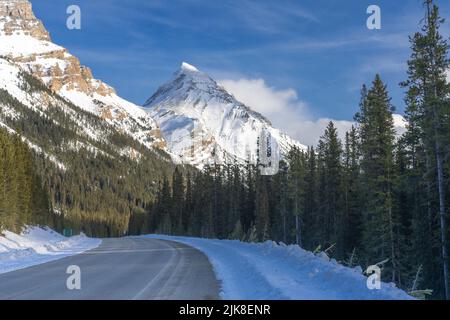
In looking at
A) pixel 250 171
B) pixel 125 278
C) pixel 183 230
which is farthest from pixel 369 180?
pixel 183 230

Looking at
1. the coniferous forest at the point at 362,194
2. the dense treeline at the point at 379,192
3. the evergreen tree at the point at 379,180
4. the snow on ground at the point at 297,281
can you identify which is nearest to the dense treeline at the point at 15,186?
the coniferous forest at the point at 362,194

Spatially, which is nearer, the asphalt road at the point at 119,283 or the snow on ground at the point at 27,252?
the asphalt road at the point at 119,283

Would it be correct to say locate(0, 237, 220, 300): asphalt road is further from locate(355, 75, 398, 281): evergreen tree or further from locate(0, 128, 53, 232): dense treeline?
locate(0, 128, 53, 232): dense treeline

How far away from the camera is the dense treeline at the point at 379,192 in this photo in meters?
28.1

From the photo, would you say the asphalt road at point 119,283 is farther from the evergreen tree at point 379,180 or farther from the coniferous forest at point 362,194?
the evergreen tree at point 379,180

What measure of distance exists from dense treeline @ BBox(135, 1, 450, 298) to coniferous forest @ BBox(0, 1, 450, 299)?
8 centimetres

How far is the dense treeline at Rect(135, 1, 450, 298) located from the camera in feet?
92.3

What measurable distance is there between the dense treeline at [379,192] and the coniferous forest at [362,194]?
8 cm

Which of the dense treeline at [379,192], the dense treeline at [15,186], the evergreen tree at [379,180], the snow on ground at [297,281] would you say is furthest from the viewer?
the dense treeline at [15,186]

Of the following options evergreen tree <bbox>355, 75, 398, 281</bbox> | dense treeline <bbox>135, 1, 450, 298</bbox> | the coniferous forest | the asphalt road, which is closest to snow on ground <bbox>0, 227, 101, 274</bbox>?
the asphalt road

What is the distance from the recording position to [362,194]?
40250 millimetres

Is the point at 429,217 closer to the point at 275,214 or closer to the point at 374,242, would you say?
the point at 374,242

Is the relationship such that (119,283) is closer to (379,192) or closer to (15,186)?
(379,192)
